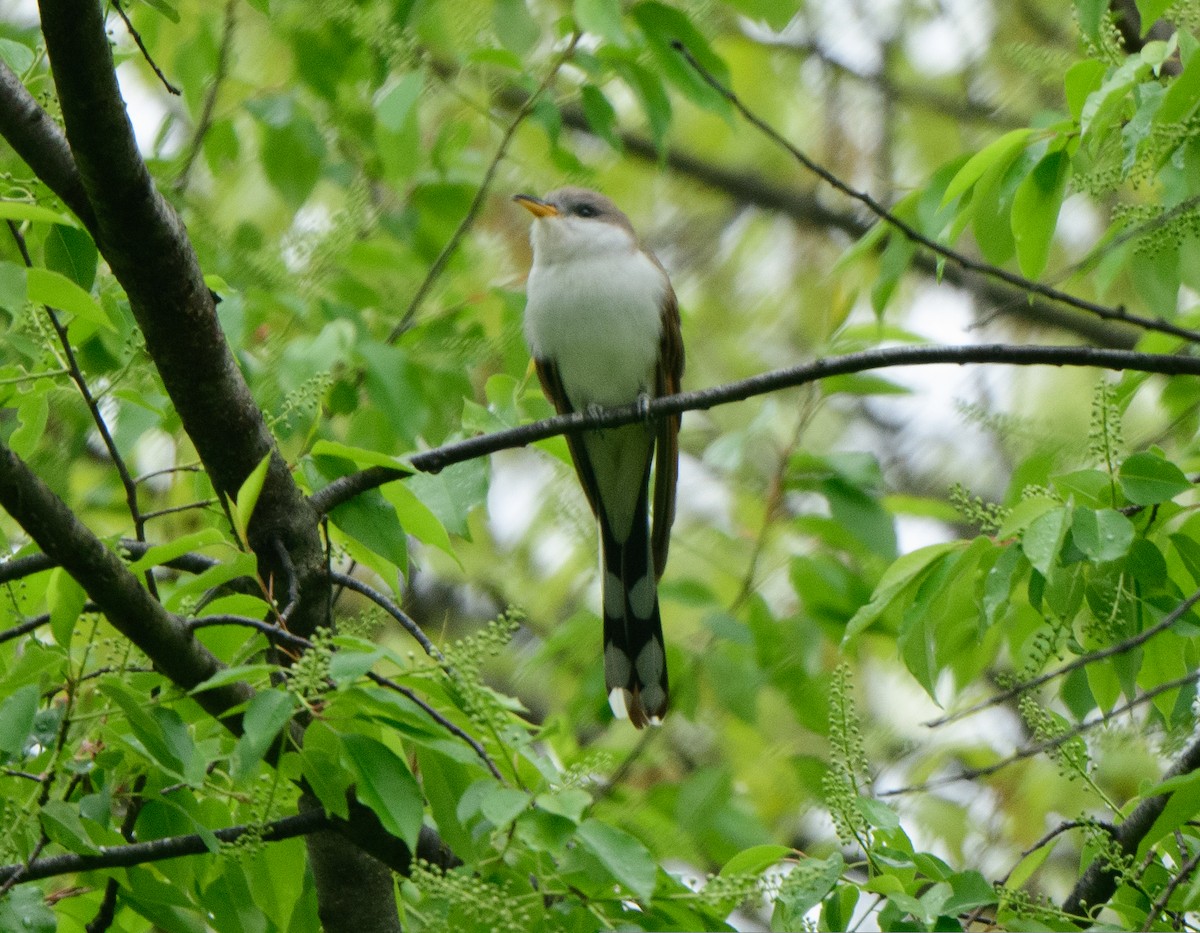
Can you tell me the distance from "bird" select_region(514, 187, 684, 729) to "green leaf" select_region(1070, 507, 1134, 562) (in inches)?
84.7

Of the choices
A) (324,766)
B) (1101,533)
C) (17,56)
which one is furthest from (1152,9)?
(17,56)

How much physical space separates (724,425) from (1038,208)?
13.1 ft

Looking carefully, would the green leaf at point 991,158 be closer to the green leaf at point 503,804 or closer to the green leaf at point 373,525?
the green leaf at point 373,525

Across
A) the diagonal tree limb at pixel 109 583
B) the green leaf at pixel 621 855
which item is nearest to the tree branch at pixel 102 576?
the diagonal tree limb at pixel 109 583

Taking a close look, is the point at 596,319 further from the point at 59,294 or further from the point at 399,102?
the point at 59,294


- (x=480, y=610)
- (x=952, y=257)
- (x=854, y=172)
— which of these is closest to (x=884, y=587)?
(x=952, y=257)

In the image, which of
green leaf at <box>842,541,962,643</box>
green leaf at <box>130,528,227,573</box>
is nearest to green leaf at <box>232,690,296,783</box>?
green leaf at <box>130,528,227,573</box>

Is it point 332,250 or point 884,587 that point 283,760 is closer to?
point 884,587

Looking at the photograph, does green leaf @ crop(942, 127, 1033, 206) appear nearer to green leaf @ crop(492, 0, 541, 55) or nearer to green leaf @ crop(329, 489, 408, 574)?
green leaf @ crop(329, 489, 408, 574)

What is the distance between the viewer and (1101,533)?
244 centimetres

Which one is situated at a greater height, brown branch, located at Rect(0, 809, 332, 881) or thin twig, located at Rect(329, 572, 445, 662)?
thin twig, located at Rect(329, 572, 445, 662)

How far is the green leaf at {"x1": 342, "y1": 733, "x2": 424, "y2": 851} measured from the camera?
7.27 feet

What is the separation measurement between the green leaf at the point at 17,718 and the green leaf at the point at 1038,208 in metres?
2.09

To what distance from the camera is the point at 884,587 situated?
2.80m
